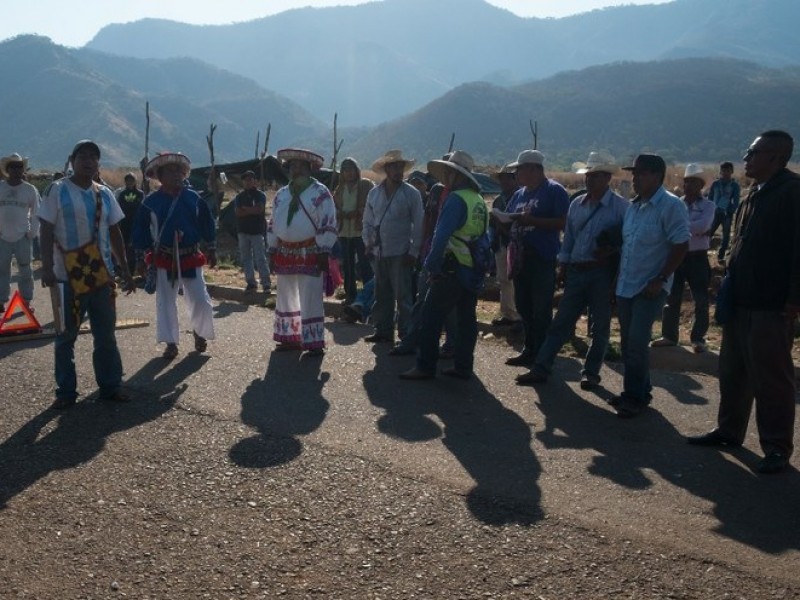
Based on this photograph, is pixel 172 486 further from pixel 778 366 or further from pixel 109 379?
pixel 778 366

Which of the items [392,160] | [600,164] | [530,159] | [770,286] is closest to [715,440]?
[770,286]

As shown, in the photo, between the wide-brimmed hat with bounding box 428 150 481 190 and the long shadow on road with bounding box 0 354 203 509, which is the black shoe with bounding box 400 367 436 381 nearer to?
the wide-brimmed hat with bounding box 428 150 481 190

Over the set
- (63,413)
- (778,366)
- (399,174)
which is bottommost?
(63,413)

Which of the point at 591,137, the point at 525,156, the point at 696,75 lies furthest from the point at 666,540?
the point at 696,75

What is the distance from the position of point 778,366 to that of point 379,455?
94.9 inches

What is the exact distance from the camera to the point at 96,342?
6.68m

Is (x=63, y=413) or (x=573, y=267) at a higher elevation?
(x=573, y=267)

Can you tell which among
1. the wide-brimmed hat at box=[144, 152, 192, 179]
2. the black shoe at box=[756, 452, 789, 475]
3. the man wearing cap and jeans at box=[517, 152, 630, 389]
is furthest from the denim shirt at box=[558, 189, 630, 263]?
the wide-brimmed hat at box=[144, 152, 192, 179]

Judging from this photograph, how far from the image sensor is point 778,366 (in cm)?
530

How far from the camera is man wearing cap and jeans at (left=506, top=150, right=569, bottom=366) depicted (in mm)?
7566

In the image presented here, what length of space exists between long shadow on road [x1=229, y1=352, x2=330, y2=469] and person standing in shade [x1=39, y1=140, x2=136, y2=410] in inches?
41.7

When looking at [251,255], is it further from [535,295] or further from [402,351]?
[535,295]

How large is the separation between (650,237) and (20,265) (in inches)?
319

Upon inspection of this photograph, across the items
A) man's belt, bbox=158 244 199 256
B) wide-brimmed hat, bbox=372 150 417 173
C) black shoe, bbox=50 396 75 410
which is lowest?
black shoe, bbox=50 396 75 410
